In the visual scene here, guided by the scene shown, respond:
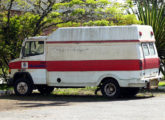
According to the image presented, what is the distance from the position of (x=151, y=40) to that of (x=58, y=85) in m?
3.92

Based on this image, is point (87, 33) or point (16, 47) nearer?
point (87, 33)

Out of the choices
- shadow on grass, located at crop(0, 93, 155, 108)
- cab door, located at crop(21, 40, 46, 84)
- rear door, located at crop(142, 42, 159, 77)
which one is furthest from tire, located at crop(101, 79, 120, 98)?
cab door, located at crop(21, 40, 46, 84)

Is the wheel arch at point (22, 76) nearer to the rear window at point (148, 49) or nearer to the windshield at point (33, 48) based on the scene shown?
the windshield at point (33, 48)

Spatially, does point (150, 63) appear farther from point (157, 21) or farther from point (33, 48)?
point (157, 21)

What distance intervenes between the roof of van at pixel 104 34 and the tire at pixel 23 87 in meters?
1.96

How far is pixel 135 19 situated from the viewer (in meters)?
21.6

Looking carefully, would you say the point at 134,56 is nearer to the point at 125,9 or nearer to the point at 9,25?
the point at 125,9

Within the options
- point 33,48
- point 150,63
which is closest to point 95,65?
point 150,63

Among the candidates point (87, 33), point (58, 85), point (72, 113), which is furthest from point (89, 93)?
point (72, 113)

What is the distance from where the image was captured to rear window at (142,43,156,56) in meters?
17.7

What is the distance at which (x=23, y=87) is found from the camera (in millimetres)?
19078

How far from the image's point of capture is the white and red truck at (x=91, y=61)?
17.2 m

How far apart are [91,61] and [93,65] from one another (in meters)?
0.16

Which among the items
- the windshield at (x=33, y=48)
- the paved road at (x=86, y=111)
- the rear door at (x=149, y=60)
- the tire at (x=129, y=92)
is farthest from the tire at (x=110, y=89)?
the windshield at (x=33, y=48)
